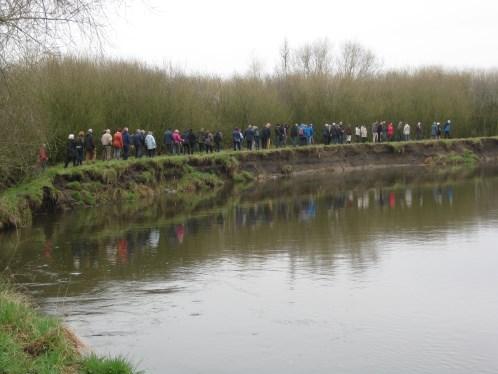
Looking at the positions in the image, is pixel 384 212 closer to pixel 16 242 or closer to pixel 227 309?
pixel 16 242

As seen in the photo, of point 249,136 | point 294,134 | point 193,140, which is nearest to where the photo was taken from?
point 193,140

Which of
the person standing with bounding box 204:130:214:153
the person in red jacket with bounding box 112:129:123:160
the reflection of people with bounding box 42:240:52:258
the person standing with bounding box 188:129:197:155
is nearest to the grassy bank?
the reflection of people with bounding box 42:240:52:258

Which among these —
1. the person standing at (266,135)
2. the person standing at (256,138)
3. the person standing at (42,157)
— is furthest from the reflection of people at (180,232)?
the person standing at (266,135)

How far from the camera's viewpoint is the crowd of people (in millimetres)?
35644

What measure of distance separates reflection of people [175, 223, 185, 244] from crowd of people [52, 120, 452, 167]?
6.39 m

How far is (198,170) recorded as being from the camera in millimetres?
41062

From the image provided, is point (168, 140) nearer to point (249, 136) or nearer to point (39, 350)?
point (249, 136)

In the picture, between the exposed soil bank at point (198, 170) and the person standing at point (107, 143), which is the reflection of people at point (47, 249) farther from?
the person standing at point (107, 143)

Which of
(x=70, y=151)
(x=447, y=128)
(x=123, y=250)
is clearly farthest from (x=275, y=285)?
(x=447, y=128)

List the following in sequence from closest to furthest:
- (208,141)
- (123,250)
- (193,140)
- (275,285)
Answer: (275,285) → (123,250) → (193,140) → (208,141)

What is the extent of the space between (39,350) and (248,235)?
14.7 metres

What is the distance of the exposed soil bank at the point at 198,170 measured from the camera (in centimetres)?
3048

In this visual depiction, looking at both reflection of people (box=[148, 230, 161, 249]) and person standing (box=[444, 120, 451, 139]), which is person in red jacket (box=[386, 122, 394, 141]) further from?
reflection of people (box=[148, 230, 161, 249])

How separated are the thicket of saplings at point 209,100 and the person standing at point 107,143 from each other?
5.74ft
